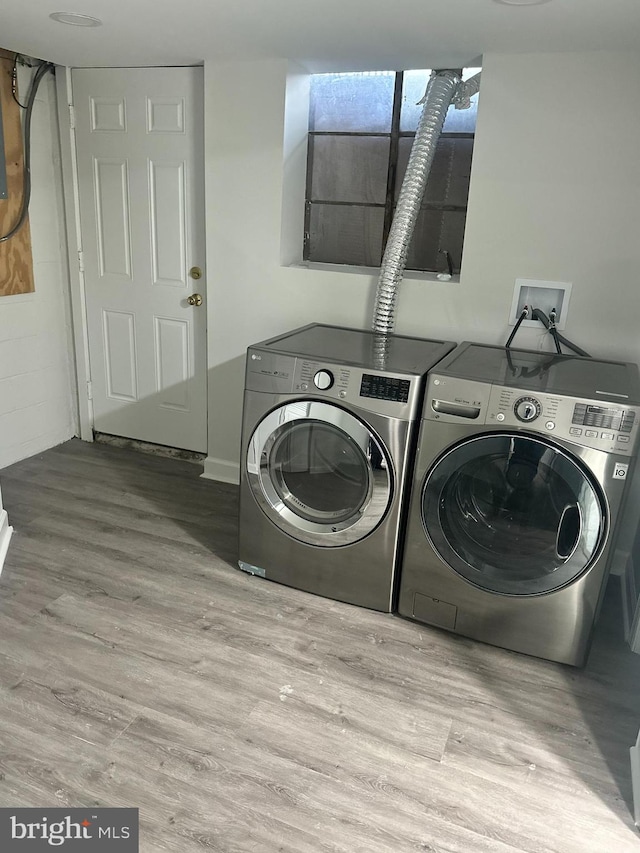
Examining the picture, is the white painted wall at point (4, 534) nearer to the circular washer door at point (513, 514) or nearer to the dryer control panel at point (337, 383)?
the dryer control panel at point (337, 383)

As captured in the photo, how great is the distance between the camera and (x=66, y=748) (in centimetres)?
175

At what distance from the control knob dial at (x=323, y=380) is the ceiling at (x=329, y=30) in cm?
116

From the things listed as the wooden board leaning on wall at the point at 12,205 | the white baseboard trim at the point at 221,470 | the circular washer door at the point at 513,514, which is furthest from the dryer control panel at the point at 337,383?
the wooden board leaning on wall at the point at 12,205

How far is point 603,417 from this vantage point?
1.96 metres

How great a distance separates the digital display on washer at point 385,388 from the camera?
219cm

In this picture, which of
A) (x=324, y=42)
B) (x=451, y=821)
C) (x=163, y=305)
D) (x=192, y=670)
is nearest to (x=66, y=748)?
(x=192, y=670)

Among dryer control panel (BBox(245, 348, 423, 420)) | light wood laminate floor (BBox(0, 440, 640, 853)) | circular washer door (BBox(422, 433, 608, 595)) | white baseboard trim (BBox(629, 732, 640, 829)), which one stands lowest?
light wood laminate floor (BBox(0, 440, 640, 853))

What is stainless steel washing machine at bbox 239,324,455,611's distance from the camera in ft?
7.32

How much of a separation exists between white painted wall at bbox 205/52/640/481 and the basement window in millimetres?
154

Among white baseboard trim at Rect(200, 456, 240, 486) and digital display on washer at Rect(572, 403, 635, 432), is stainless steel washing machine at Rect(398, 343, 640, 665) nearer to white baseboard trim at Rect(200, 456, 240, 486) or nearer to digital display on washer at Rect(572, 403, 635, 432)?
digital display on washer at Rect(572, 403, 635, 432)

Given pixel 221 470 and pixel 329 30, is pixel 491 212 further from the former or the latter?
pixel 221 470

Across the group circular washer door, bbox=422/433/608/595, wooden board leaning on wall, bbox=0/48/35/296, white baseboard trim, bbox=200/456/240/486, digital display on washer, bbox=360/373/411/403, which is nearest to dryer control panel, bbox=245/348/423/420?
digital display on washer, bbox=360/373/411/403

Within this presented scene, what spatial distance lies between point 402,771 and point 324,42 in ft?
8.25

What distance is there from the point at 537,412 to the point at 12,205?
107 inches
